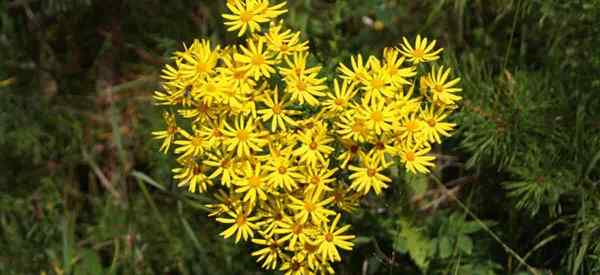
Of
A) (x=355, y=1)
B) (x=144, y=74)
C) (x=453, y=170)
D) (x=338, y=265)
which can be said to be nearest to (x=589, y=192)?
(x=453, y=170)

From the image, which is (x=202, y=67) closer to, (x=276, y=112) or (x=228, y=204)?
(x=276, y=112)

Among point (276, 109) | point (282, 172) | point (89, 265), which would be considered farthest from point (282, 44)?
point (89, 265)

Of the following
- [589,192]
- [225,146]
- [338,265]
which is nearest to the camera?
[225,146]

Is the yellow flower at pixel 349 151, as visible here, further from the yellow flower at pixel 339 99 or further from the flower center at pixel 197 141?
the flower center at pixel 197 141

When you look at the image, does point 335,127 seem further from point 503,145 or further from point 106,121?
point 106,121

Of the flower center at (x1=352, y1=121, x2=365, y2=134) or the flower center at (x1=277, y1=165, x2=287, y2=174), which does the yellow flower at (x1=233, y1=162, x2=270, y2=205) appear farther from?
the flower center at (x1=352, y1=121, x2=365, y2=134)

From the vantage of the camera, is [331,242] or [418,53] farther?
[418,53]
